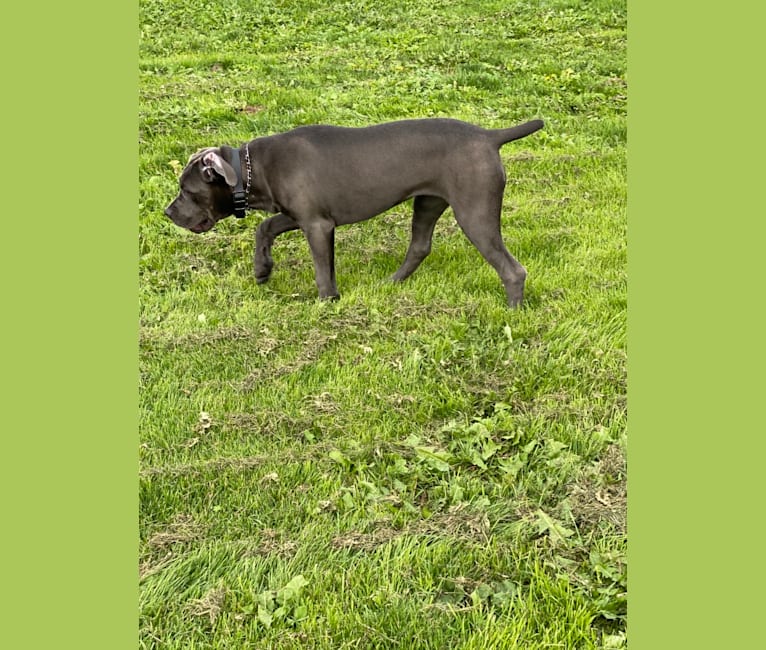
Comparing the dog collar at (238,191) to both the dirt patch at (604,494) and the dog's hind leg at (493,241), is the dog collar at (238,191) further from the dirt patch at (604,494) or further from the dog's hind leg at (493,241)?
the dirt patch at (604,494)

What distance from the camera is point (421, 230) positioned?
6207mm

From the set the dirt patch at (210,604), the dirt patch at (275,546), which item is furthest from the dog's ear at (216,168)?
the dirt patch at (210,604)

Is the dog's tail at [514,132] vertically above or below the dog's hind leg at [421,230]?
above

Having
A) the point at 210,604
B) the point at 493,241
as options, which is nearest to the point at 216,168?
the point at 493,241

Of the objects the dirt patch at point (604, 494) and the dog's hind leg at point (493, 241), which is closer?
the dirt patch at point (604, 494)

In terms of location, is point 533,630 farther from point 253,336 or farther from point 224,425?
point 253,336

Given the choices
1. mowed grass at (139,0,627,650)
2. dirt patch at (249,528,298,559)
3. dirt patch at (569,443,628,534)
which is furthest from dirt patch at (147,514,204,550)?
dirt patch at (569,443,628,534)

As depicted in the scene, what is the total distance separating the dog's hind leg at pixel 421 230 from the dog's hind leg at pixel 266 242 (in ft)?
3.19

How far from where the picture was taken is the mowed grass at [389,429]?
301 cm

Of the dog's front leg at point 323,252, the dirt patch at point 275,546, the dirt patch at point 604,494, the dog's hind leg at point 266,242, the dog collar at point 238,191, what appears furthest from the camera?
the dog's hind leg at point 266,242

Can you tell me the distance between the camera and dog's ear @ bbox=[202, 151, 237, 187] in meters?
5.47

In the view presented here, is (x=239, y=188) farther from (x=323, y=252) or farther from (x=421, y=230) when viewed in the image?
(x=421, y=230)

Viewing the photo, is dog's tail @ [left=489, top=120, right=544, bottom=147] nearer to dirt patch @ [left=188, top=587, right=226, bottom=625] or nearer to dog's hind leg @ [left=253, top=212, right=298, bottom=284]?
dog's hind leg @ [left=253, top=212, right=298, bottom=284]

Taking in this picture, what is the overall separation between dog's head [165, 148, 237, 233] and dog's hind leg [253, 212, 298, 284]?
0.46m
